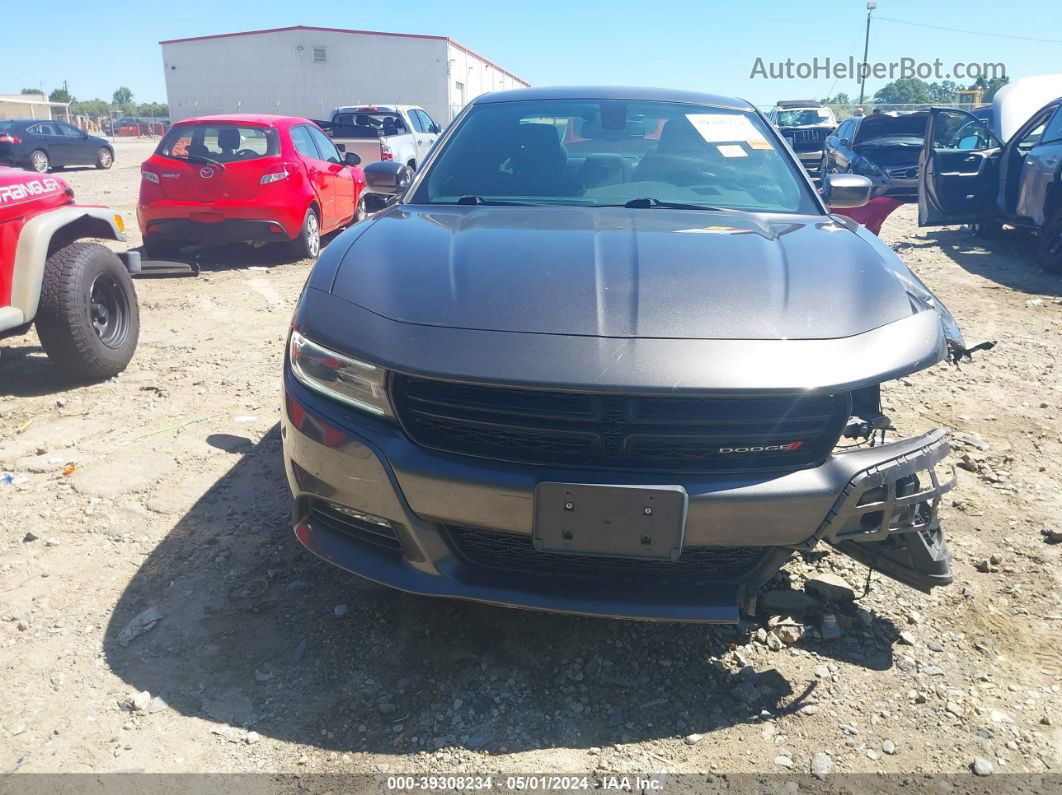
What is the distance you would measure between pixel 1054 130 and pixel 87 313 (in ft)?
30.4

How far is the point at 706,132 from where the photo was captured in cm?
349

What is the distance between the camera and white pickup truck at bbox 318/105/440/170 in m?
12.9

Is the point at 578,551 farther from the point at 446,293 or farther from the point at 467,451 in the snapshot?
the point at 446,293

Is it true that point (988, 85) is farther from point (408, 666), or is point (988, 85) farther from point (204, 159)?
point (408, 666)

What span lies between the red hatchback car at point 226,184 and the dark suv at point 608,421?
624 cm

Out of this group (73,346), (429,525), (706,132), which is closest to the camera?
(429,525)

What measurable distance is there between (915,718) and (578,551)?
1.06 metres

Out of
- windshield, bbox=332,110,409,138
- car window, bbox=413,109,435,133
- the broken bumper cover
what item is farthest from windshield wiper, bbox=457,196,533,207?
car window, bbox=413,109,435,133

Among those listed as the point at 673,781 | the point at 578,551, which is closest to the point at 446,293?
the point at 578,551

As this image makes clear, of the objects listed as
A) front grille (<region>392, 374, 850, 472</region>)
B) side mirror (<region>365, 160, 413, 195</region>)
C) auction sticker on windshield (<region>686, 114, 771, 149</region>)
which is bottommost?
front grille (<region>392, 374, 850, 472</region>)

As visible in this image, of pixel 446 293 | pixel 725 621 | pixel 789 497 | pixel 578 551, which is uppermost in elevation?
pixel 446 293

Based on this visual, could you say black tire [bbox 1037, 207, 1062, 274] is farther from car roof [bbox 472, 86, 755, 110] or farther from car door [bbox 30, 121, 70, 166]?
car door [bbox 30, 121, 70, 166]

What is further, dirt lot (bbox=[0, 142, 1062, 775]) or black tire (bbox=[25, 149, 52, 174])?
black tire (bbox=[25, 149, 52, 174])

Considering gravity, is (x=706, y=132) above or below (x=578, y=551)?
above
